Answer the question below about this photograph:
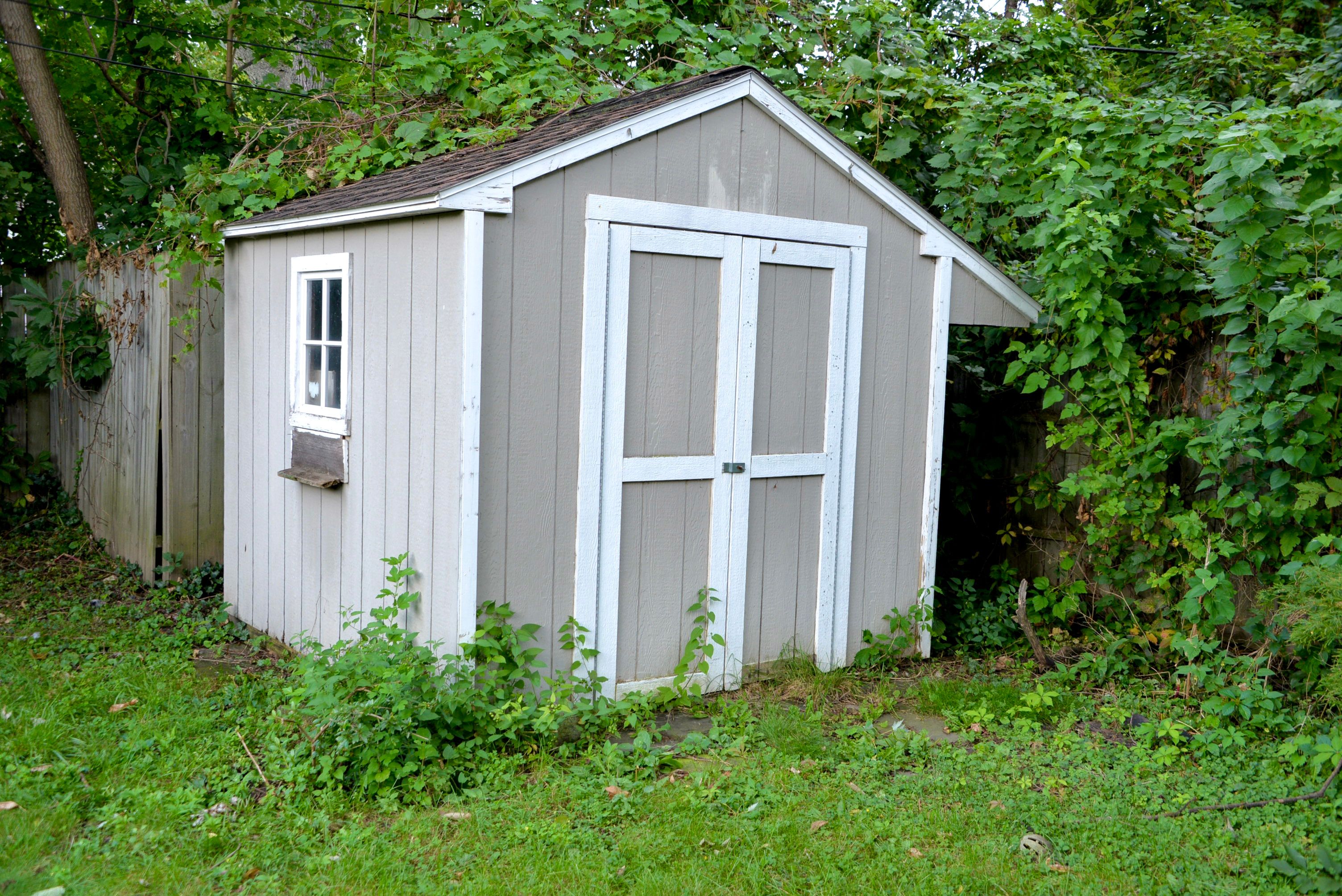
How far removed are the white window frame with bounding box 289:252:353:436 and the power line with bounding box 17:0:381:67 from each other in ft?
11.0

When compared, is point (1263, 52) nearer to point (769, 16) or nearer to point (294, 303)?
point (769, 16)

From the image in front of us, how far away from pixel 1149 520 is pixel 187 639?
5.05 m

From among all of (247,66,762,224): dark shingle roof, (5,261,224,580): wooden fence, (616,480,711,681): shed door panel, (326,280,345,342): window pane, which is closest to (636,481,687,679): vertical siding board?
(616,480,711,681): shed door panel

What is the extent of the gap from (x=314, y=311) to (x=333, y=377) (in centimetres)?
41

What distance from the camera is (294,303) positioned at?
17.8 ft

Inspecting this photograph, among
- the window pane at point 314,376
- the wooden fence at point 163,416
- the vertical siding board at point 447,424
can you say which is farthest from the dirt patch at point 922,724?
the wooden fence at point 163,416

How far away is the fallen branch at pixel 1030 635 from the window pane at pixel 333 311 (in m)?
3.65

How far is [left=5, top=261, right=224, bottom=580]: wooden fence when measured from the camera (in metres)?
6.71

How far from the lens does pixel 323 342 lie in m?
5.25

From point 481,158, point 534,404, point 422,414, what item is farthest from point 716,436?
point 481,158

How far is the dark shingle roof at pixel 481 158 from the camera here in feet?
14.7

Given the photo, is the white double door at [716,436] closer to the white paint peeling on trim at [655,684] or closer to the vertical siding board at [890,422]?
the white paint peeling on trim at [655,684]

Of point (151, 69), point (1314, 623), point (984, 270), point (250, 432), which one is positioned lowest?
point (1314, 623)

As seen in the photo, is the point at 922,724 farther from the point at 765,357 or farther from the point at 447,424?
the point at 447,424
